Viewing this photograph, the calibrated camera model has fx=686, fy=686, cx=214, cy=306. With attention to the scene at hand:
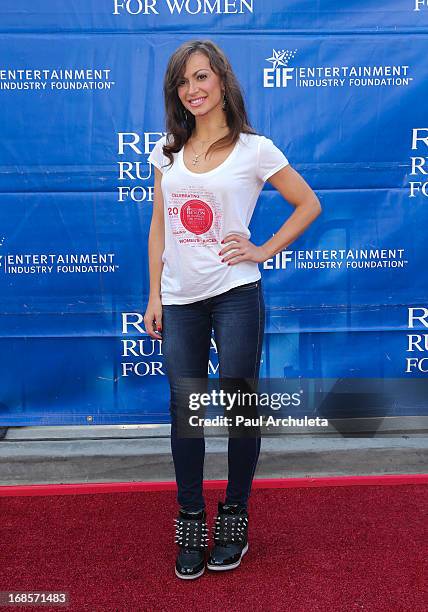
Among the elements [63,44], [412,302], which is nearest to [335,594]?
[412,302]

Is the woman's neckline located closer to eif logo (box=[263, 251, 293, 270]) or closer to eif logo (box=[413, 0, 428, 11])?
eif logo (box=[263, 251, 293, 270])

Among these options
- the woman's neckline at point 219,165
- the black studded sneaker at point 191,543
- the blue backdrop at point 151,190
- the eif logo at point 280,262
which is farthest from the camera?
the eif logo at point 280,262

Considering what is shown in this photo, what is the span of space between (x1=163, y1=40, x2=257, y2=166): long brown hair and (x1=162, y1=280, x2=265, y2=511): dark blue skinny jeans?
44cm

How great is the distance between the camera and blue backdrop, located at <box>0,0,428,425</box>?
2.73 meters

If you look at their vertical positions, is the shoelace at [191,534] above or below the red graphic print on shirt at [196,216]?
below

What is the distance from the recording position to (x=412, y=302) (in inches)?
115

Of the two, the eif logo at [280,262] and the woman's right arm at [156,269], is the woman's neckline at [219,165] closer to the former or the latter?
the woman's right arm at [156,269]

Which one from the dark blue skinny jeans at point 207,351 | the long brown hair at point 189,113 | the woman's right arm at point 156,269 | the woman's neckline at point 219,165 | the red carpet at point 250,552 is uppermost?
the long brown hair at point 189,113

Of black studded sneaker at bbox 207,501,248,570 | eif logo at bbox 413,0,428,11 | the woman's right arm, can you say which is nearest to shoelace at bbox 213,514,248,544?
black studded sneaker at bbox 207,501,248,570

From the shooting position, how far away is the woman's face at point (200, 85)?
1916 millimetres

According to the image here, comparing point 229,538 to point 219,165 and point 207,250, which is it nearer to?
point 207,250

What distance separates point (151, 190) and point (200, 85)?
3.14ft

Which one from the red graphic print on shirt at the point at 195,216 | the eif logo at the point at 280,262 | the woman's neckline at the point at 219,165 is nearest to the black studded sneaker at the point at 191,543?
the red graphic print on shirt at the point at 195,216

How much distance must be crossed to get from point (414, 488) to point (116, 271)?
4.89ft
